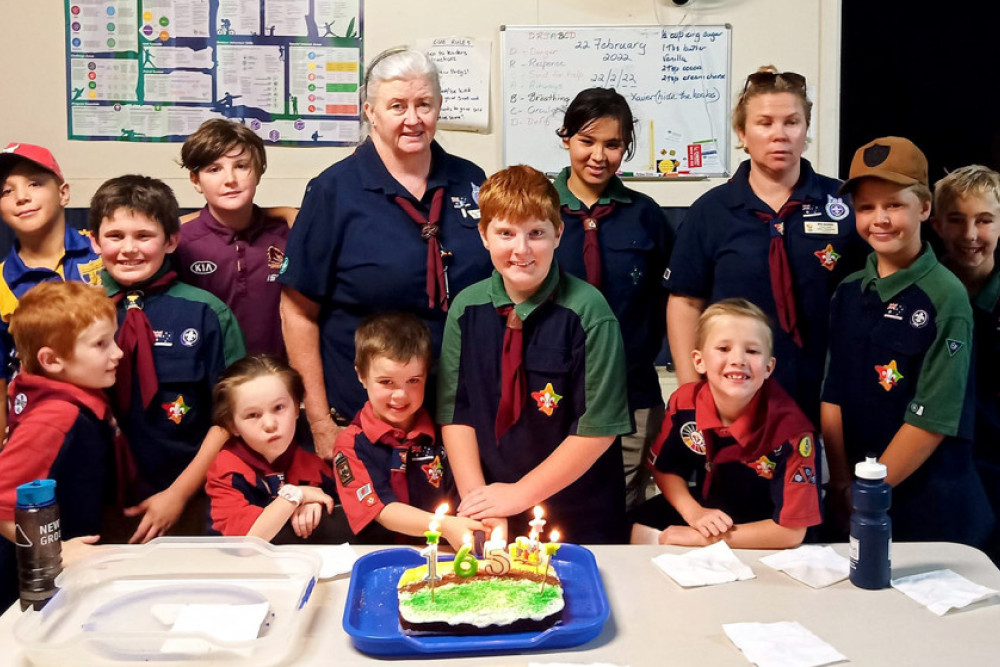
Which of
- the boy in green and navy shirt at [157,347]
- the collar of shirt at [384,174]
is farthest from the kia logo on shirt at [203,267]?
the collar of shirt at [384,174]

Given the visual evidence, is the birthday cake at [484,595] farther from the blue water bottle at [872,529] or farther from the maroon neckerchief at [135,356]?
the maroon neckerchief at [135,356]

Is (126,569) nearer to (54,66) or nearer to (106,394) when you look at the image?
(106,394)

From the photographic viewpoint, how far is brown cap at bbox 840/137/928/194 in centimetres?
245

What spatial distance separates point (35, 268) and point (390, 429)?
4.26 ft

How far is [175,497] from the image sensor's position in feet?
8.25

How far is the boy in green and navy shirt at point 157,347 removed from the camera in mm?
2562

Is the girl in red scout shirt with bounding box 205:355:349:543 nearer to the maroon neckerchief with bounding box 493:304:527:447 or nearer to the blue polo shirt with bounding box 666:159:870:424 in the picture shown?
the maroon neckerchief with bounding box 493:304:527:447

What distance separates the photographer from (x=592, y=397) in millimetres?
2301

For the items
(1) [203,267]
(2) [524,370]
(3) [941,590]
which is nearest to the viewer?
(3) [941,590]

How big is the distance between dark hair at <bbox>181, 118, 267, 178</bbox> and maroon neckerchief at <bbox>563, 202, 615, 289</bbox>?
3.45ft

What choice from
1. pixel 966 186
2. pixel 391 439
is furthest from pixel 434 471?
pixel 966 186

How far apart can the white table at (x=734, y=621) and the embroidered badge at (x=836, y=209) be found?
3.60 feet

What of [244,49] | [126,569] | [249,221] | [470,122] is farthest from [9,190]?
[470,122]

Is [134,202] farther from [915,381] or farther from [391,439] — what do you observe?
[915,381]
